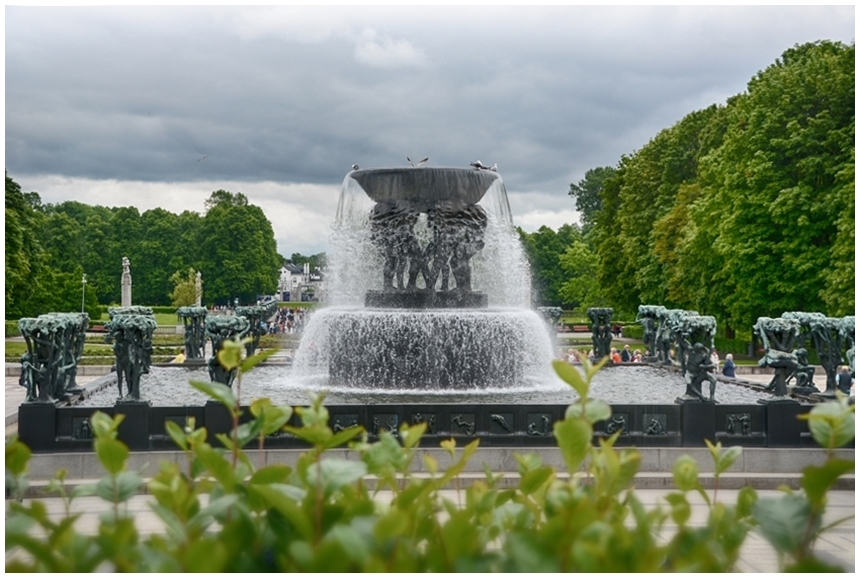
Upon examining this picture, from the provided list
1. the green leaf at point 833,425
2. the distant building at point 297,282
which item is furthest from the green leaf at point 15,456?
the distant building at point 297,282

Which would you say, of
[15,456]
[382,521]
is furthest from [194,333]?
[382,521]

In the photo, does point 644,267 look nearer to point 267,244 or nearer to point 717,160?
point 717,160

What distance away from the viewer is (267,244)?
93562 mm

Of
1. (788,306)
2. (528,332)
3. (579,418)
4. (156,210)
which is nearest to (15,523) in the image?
(579,418)

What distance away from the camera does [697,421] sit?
13680 millimetres

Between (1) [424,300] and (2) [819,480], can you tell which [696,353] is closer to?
(1) [424,300]

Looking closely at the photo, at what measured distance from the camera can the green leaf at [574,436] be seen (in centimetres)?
251

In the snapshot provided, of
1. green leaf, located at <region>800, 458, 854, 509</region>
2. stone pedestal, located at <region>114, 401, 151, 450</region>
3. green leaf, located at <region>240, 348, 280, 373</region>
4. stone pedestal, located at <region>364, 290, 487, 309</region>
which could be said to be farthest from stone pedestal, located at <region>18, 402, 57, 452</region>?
green leaf, located at <region>800, 458, 854, 509</region>

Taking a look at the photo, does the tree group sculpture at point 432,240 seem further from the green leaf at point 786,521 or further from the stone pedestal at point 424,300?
the green leaf at point 786,521

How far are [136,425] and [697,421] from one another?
813 cm

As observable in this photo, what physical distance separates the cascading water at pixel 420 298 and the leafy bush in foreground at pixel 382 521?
50.1 ft

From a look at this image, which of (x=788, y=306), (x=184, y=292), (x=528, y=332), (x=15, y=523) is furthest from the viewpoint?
(x=184, y=292)

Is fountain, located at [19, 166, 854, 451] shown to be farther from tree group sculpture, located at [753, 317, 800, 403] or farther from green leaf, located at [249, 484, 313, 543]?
green leaf, located at [249, 484, 313, 543]

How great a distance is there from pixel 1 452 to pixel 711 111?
4709 centimetres
